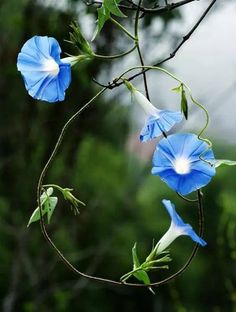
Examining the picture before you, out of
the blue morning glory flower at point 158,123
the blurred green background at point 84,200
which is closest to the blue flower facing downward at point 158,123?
the blue morning glory flower at point 158,123

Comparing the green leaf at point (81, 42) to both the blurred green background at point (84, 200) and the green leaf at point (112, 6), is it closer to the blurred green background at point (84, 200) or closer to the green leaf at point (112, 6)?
the green leaf at point (112, 6)

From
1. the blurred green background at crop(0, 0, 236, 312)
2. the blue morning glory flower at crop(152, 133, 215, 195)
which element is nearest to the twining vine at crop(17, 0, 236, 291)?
the blue morning glory flower at crop(152, 133, 215, 195)

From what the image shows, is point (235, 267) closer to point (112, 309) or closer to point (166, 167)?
point (112, 309)

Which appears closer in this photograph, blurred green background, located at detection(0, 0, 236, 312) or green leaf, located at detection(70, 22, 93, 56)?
green leaf, located at detection(70, 22, 93, 56)

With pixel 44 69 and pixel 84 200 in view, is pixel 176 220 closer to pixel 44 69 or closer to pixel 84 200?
pixel 44 69

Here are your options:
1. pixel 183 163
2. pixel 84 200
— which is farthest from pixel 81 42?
pixel 84 200

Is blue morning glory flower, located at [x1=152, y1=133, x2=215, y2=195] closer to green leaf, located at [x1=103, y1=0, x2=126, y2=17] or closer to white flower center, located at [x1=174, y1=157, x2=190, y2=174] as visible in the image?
white flower center, located at [x1=174, y1=157, x2=190, y2=174]

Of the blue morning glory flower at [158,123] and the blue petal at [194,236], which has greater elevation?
the blue morning glory flower at [158,123]
